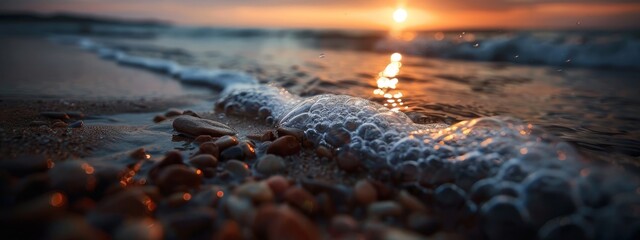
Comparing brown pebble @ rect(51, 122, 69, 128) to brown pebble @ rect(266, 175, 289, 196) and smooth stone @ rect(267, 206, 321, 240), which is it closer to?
brown pebble @ rect(266, 175, 289, 196)

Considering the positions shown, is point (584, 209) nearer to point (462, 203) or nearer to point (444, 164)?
point (462, 203)

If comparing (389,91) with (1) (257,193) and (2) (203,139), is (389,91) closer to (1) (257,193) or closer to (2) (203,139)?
(2) (203,139)

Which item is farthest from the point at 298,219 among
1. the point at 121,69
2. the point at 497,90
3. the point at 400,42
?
the point at 400,42

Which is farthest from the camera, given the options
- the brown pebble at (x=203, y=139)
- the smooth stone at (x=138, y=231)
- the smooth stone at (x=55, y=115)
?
the smooth stone at (x=55, y=115)

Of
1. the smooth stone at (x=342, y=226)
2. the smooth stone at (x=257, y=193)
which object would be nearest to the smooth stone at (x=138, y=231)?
the smooth stone at (x=257, y=193)

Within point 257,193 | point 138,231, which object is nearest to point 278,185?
point 257,193

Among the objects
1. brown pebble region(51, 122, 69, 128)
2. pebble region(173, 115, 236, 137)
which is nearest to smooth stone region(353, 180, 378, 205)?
pebble region(173, 115, 236, 137)

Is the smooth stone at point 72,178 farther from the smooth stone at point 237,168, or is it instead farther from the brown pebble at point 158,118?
the brown pebble at point 158,118
